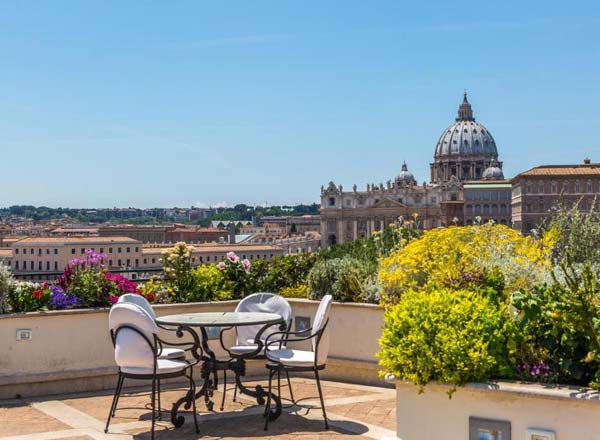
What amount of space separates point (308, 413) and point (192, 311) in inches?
76.7

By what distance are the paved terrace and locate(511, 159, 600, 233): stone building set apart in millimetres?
80154

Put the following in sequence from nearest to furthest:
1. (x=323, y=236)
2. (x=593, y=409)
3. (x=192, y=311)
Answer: (x=593, y=409), (x=192, y=311), (x=323, y=236)

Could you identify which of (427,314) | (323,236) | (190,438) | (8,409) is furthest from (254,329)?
(323,236)

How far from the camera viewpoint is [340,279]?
814 centimetres

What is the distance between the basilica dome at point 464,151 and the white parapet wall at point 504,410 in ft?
506

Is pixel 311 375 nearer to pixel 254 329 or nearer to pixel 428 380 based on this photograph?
pixel 254 329

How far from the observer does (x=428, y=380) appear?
478 centimetres

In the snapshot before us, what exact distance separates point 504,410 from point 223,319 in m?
2.78

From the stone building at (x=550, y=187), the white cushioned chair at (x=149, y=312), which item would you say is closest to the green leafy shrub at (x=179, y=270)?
the white cushioned chair at (x=149, y=312)

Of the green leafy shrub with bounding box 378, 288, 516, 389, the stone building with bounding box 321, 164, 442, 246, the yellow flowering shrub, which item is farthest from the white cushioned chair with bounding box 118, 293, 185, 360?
the stone building with bounding box 321, 164, 442, 246

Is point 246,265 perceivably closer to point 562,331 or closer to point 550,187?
point 562,331

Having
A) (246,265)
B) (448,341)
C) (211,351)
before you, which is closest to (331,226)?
(246,265)

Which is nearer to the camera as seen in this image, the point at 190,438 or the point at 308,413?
the point at 190,438

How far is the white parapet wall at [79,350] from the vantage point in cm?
746
